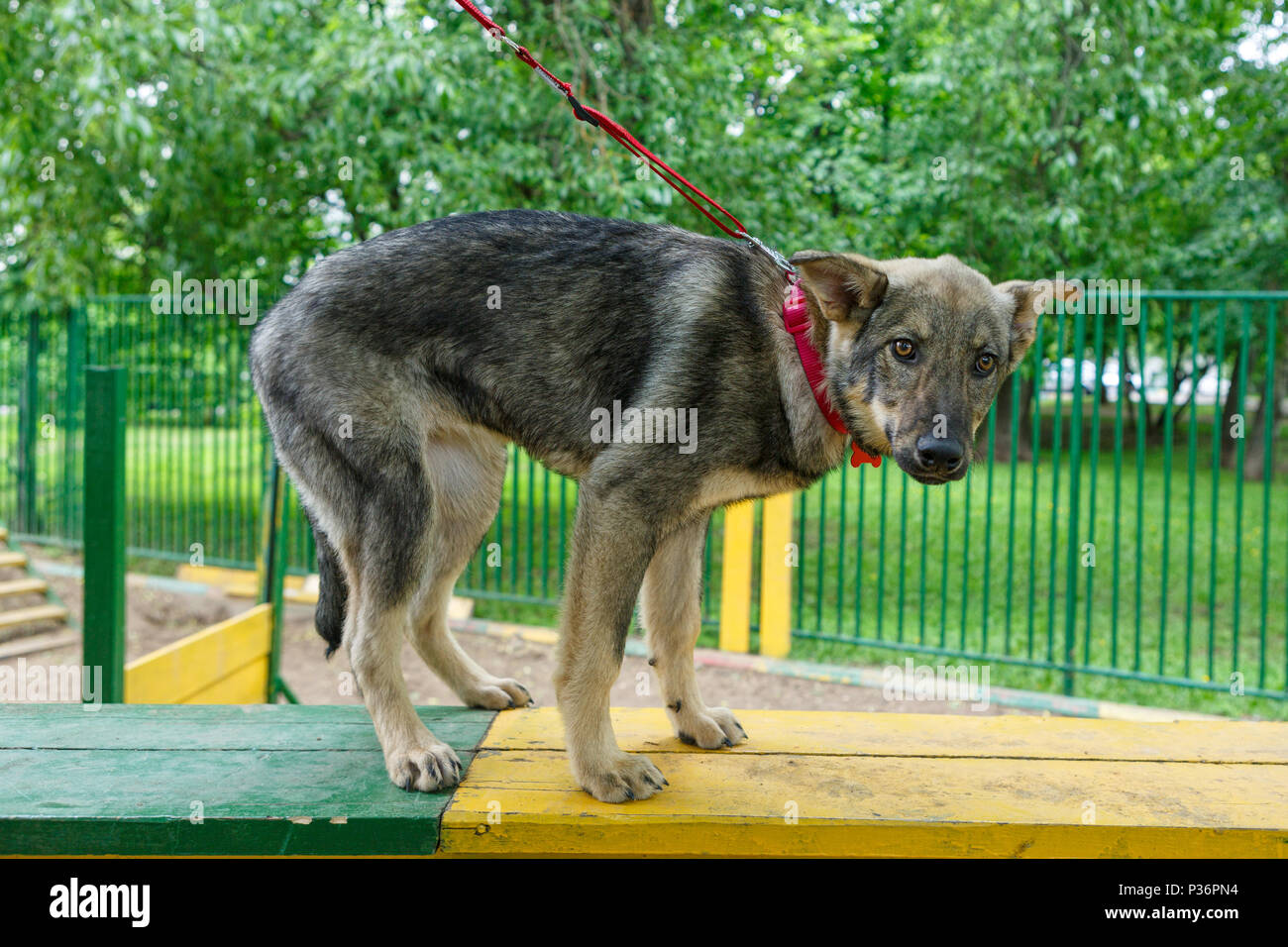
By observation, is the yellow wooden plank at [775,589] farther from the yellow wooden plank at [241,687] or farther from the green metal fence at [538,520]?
the yellow wooden plank at [241,687]

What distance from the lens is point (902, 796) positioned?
2838 mm

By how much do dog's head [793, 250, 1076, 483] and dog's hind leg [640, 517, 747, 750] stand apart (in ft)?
2.45

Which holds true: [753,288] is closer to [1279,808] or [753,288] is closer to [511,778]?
[511,778]

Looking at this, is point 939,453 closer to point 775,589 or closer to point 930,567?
point 775,589

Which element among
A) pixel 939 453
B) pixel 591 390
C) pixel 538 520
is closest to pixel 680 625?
pixel 591 390

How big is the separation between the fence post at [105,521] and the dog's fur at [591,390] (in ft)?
4.69

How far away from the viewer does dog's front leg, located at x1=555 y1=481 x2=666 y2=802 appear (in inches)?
111

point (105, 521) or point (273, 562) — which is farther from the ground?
point (105, 521)

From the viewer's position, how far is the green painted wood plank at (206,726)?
3.27 meters

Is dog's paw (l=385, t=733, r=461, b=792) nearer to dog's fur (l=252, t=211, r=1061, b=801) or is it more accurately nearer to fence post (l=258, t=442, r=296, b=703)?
dog's fur (l=252, t=211, r=1061, b=801)

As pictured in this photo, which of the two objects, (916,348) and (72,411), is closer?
(916,348)

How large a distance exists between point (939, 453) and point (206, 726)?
8.49 feet

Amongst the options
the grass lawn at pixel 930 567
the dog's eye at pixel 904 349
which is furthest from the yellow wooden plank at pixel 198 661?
the dog's eye at pixel 904 349

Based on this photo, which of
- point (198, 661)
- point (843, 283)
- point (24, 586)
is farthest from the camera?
point (24, 586)
